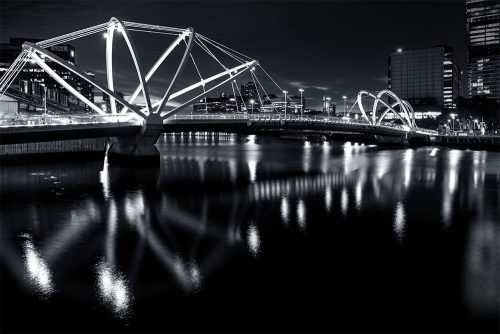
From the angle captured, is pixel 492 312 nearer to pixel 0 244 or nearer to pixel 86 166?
pixel 0 244

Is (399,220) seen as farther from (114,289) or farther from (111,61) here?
(111,61)

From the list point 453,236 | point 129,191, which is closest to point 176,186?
point 129,191

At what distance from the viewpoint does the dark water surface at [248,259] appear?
32.7 feet

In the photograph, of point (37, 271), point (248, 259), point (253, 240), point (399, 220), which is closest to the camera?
point (37, 271)

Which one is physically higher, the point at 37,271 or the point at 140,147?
the point at 140,147

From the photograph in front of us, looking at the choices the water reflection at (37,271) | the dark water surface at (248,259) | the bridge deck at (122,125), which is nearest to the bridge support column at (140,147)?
the bridge deck at (122,125)

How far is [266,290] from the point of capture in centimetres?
1152

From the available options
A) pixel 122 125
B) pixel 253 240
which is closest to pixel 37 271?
pixel 253 240

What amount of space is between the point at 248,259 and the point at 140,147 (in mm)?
34616

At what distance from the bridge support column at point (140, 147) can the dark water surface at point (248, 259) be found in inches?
569

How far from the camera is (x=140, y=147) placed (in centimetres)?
4675

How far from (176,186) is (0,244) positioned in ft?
56.2

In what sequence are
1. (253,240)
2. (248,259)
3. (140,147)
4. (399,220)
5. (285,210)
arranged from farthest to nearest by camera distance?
(140,147) < (285,210) < (399,220) < (253,240) < (248,259)

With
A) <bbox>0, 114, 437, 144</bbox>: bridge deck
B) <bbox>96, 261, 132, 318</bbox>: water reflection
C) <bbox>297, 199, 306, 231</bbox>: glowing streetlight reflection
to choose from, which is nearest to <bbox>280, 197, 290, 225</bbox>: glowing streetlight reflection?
<bbox>297, 199, 306, 231</bbox>: glowing streetlight reflection
